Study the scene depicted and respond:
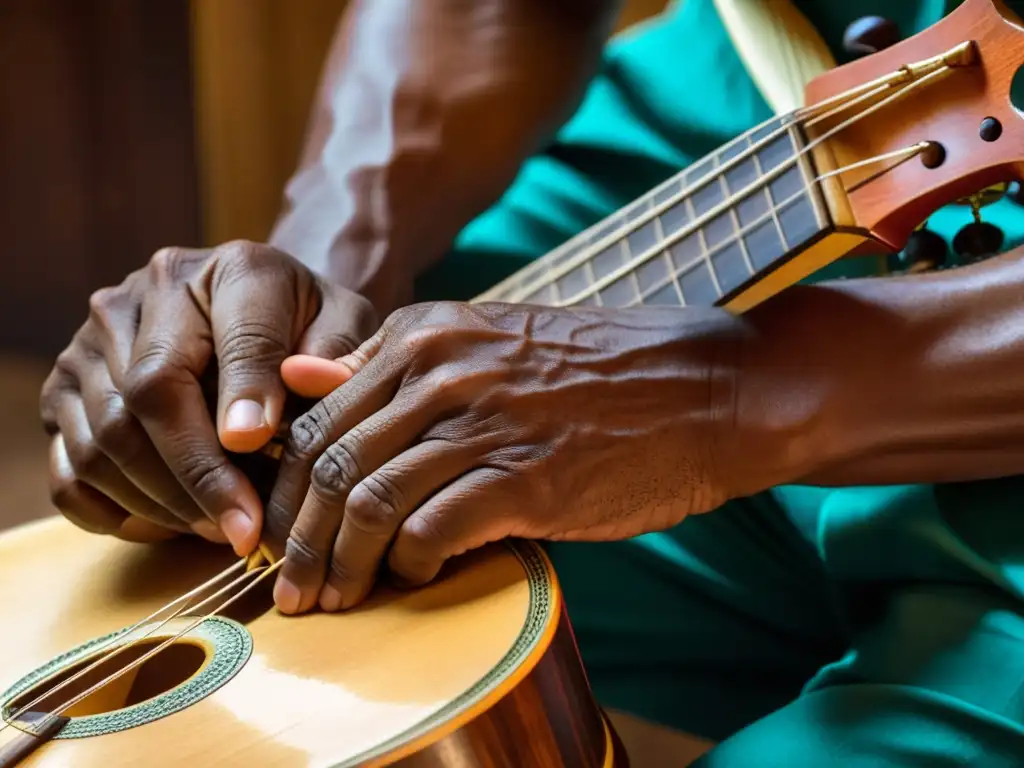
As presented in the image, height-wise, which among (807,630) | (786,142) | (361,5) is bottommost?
(807,630)

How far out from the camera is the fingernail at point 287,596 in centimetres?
60

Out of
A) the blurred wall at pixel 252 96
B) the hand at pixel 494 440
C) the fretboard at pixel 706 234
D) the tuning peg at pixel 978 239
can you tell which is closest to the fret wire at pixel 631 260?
the fretboard at pixel 706 234

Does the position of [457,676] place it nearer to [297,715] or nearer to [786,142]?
[297,715]

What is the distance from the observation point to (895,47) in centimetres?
65

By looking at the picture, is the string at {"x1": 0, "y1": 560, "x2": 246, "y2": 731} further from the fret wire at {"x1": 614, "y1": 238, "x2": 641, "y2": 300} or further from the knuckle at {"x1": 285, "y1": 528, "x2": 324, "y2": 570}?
the fret wire at {"x1": 614, "y1": 238, "x2": 641, "y2": 300}

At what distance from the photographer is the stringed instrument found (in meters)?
0.50

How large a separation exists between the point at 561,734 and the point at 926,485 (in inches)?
12.0

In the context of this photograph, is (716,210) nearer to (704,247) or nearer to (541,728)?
(704,247)

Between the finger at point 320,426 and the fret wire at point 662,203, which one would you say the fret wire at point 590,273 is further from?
the finger at point 320,426

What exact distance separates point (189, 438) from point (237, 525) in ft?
0.20

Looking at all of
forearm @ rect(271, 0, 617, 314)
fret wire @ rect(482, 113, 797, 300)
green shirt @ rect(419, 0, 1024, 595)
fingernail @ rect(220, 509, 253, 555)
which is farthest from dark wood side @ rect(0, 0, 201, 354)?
fingernail @ rect(220, 509, 253, 555)

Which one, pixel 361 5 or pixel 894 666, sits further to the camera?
pixel 361 5

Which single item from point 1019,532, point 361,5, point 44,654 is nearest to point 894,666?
point 1019,532

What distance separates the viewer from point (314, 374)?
650 millimetres
